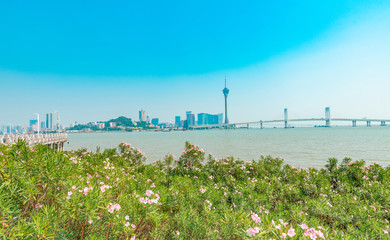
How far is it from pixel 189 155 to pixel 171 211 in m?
6.19

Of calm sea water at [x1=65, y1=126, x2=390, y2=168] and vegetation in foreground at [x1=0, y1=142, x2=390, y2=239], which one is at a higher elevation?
vegetation in foreground at [x1=0, y1=142, x2=390, y2=239]

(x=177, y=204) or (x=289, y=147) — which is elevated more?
(x=177, y=204)

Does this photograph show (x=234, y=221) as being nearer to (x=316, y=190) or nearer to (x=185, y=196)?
(x=185, y=196)

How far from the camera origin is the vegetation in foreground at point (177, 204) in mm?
2191

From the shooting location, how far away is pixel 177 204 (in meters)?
4.31

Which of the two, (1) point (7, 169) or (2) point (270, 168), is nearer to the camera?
(1) point (7, 169)

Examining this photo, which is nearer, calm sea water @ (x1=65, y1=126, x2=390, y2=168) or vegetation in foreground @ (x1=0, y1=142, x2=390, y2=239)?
vegetation in foreground @ (x1=0, y1=142, x2=390, y2=239)

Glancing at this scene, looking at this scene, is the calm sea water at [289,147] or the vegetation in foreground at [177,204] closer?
the vegetation in foreground at [177,204]

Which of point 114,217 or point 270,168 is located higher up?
point 114,217

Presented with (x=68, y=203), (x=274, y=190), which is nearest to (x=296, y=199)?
(x=274, y=190)

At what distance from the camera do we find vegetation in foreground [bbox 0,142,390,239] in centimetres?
219

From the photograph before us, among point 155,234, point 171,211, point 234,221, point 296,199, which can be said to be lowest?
point 296,199

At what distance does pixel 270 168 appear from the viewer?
30.2 ft

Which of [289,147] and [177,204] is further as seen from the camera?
[289,147]
